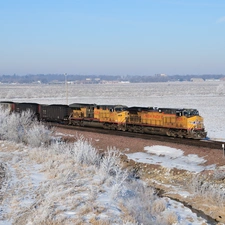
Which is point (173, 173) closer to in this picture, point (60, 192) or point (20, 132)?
point (60, 192)

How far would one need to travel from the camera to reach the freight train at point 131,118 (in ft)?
87.1

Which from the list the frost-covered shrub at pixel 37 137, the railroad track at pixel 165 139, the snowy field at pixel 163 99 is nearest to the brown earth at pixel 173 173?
the railroad track at pixel 165 139

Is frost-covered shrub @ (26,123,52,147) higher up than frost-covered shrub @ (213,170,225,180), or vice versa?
frost-covered shrub @ (26,123,52,147)

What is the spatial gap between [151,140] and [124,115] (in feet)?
19.6

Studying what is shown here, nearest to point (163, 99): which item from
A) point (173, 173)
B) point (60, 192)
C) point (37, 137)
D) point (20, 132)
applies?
point (20, 132)

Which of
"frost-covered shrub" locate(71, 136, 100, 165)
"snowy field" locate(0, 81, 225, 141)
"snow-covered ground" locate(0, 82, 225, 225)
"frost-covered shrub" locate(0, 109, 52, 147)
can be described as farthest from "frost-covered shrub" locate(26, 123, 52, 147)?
"snowy field" locate(0, 81, 225, 141)

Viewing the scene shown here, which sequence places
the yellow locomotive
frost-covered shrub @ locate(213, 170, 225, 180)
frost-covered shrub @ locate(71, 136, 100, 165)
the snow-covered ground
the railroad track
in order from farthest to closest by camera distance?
the yellow locomotive, the railroad track, frost-covered shrub @ locate(71, 136, 100, 165), frost-covered shrub @ locate(213, 170, 225, 180), the snow-covered ground

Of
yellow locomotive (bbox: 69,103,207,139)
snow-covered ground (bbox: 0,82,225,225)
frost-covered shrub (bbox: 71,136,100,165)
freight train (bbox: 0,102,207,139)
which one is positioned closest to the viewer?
snow-covered ground (bbox: 0,82,225,225)

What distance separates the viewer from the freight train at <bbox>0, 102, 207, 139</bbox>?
26547 mm

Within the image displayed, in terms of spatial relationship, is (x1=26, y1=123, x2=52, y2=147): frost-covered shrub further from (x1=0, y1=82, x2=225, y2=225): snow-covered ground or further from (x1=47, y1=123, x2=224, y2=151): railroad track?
(x1=47, y1=123, x2=224, y2=151): railroad track

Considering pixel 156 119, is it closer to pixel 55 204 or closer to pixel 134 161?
pixel 134 161

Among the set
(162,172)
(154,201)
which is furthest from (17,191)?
(162,172)

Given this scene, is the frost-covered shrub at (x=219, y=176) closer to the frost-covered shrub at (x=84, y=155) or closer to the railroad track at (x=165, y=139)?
the railroad track at (x=165, y=139)

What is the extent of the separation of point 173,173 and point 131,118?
12171mm
